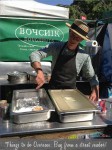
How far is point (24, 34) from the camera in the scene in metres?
4.22

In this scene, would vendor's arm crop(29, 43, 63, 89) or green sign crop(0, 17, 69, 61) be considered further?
green sign crop(0, 17, 69, 61)

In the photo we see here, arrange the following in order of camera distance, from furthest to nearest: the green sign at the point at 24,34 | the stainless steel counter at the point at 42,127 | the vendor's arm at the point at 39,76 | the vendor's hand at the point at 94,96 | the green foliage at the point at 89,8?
the green foliage at the point at 89,8 < the green sign at the point at 24,34 < the vendor's hand at the point at 94,96 < the vendor's arm at the point at 39,76 < the stainless steel counter at the point at 42,127

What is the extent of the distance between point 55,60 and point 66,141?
3.84 ft

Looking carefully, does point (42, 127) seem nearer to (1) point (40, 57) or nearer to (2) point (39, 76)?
(2) point (39, 76)

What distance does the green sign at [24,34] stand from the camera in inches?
165

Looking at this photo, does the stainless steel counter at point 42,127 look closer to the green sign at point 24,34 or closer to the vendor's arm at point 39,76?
the vendor's arm at point 39,76

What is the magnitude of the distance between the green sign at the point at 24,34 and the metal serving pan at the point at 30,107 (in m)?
2.28

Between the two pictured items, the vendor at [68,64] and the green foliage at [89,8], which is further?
the green foliage at [89,8]

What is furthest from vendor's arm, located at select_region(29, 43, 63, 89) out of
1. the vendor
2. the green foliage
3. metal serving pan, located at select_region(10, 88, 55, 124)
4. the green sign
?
the green foliage

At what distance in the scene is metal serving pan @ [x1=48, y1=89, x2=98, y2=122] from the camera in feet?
5.29

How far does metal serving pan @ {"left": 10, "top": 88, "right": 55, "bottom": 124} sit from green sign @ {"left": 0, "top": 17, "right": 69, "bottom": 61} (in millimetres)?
2278

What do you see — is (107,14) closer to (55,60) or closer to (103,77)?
(103,77)

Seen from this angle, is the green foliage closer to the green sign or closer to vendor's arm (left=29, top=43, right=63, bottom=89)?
the green sign

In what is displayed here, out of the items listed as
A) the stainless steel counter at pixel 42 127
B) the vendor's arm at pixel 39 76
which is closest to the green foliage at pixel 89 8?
the vendor's arm at pixel 39 76
